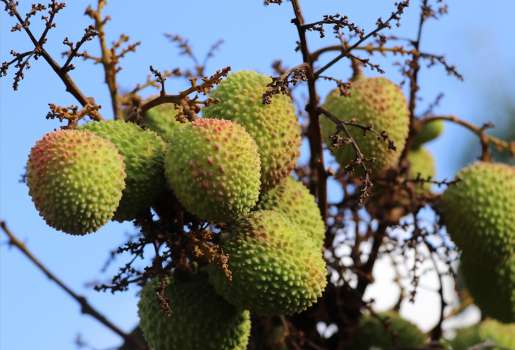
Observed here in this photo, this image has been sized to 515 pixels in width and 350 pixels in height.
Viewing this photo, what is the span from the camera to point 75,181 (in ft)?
3.86

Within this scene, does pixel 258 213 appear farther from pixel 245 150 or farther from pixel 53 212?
pixel 53 212

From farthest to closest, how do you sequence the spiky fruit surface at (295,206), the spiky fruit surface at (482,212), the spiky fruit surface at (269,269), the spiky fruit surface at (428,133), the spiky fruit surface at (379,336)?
the spiky fruit surface at (428,133) → the spiky fruit surface at (379,336) → the spiky fruit surface at (482,212) → the spiky fruit surface at (295,206) → the spiky fruit surface at (269,269)

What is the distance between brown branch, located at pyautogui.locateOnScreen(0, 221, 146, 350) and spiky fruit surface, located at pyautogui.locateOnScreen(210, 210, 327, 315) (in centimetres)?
58

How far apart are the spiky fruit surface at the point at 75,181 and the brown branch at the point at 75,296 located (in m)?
0.60

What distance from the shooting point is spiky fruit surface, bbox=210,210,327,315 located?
1.28 meters

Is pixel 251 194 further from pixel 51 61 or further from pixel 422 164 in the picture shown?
pixel 422 164

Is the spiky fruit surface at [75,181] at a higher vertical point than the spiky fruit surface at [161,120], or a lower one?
lower

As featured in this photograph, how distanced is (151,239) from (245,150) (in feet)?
0.78

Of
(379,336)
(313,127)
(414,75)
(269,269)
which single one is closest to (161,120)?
(313,127)

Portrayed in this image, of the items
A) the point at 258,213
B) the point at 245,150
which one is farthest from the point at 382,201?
the point at 245,150

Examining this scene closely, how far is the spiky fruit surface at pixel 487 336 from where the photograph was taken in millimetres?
1929

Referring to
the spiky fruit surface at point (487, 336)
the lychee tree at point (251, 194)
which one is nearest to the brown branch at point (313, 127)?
the lychee tree at point (251, 194)

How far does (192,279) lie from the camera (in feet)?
4.66

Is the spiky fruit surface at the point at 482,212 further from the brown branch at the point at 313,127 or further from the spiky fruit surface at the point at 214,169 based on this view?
the spiky fruit surface at the point at 214,169
